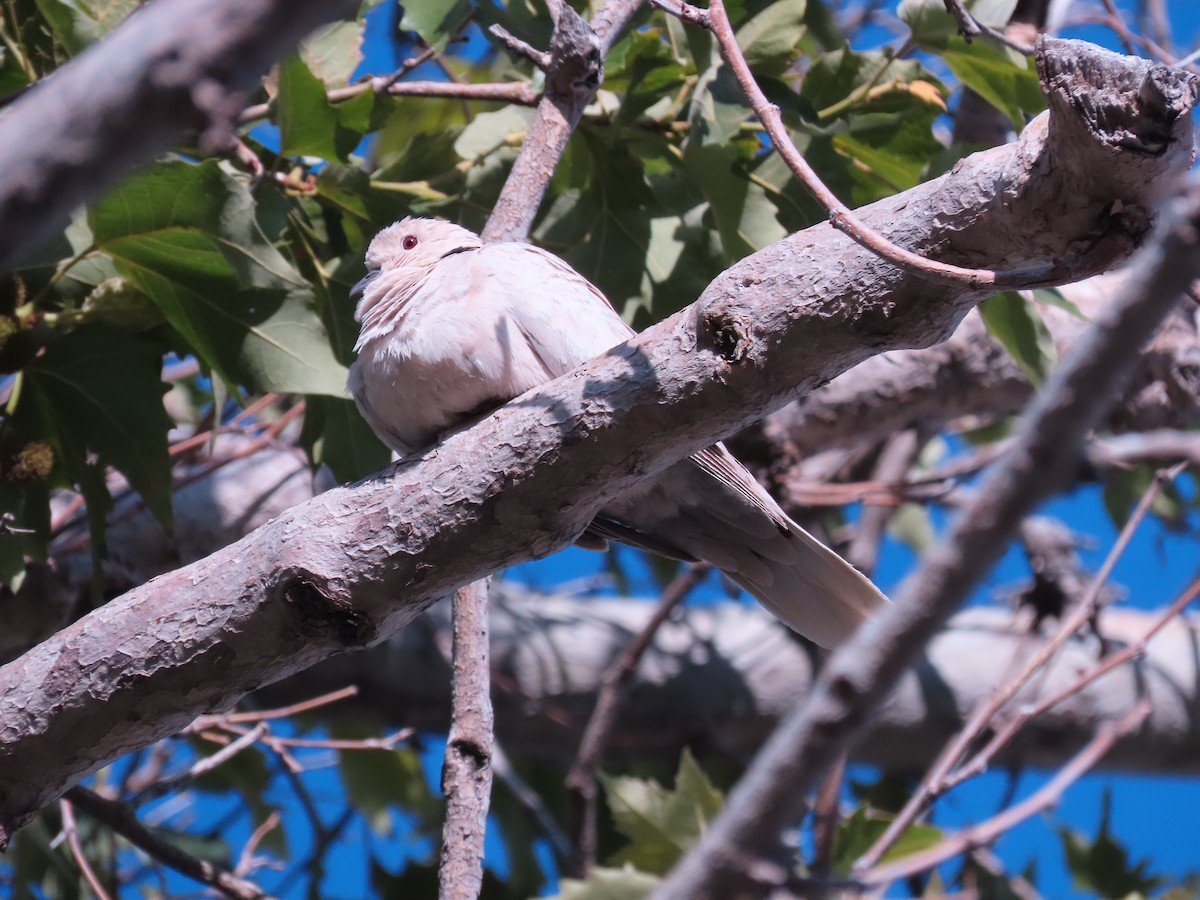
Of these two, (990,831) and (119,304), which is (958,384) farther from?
(119,304)

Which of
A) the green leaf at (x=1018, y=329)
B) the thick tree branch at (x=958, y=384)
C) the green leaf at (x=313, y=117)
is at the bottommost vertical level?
the thick tree branch at (x=958, y=384)

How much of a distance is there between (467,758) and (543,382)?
826 mm

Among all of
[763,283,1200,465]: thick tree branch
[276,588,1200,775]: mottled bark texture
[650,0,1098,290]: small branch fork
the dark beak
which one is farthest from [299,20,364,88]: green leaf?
[276,588,1200,775]: mottled bark texture

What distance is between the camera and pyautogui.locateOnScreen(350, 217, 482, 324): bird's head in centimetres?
304

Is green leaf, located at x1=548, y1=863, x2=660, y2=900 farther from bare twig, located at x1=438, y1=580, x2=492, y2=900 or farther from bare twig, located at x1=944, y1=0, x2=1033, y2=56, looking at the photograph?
bare twig, located at x1=944, y1=0, x2=1033, y2=56

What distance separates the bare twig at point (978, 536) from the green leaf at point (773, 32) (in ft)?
7.71

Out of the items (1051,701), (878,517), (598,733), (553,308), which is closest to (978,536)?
(553,308)

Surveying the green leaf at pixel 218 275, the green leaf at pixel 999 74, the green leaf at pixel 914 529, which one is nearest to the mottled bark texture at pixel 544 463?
the green leaf at pixel 218 275

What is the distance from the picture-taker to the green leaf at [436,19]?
9.30 ft

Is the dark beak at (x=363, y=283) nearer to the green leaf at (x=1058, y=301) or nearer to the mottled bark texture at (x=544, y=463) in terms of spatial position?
the mottled bark texture at (x=544, y=463)

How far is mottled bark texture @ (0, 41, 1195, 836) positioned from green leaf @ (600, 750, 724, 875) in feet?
5.65

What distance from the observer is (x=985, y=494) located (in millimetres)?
881

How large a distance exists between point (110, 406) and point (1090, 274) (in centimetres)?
233

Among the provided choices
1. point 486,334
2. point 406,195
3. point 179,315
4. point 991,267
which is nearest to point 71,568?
point 179,315
